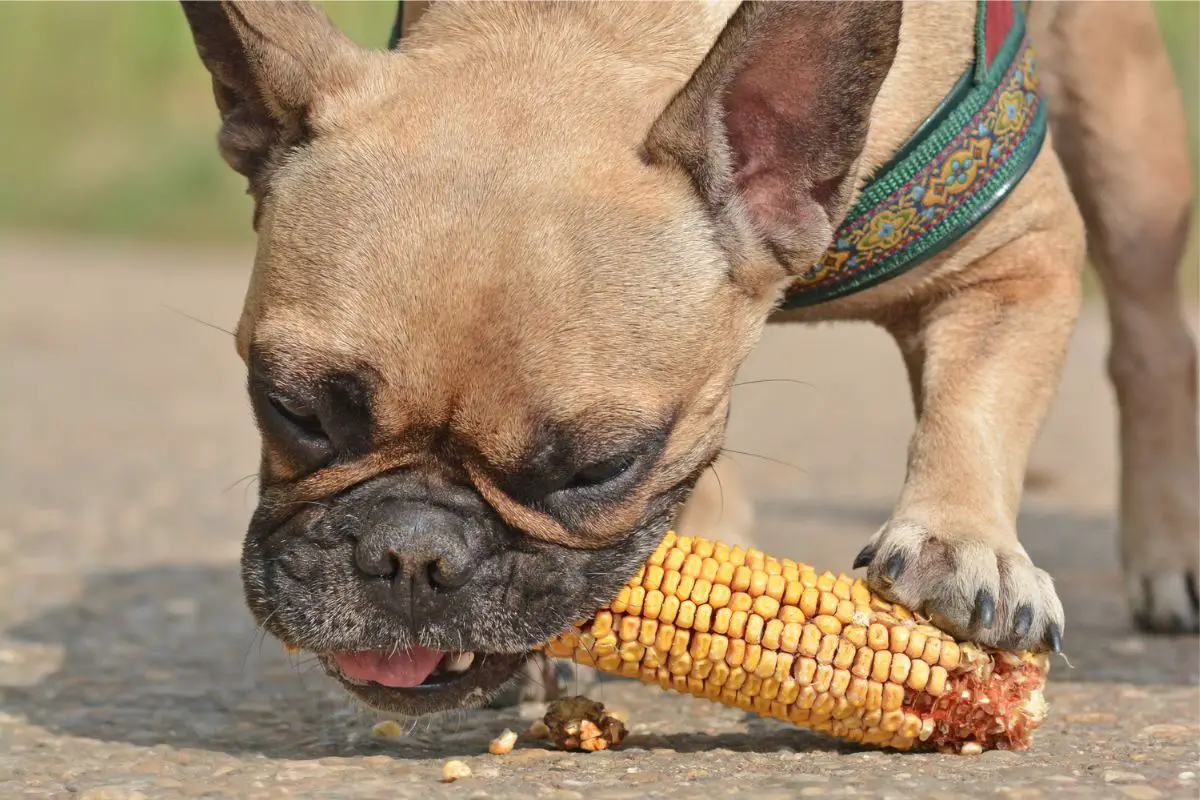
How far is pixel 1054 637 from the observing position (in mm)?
3473

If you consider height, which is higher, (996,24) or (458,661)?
→ (996,24)

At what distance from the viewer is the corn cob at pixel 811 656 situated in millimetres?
3359

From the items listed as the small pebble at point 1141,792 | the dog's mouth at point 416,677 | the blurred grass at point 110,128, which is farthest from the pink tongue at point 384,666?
the blurred grass at point 110,128

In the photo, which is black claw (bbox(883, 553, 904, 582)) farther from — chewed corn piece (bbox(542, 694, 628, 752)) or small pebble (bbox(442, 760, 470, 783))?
small pebble (bbox(442, 760, 470, 783))

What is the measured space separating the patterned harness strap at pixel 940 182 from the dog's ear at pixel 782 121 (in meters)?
0.22

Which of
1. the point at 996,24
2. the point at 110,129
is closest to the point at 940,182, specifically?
the point at 996,24

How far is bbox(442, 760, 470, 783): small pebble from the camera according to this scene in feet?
10.5

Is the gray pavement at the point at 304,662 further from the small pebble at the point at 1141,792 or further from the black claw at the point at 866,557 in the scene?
the black claw at the point at 866,557

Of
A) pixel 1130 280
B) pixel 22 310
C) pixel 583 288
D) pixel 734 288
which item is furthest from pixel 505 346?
pixel 22 310

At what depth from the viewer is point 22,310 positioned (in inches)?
512

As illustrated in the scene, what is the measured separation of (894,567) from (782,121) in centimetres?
97

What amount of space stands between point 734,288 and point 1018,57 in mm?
1102

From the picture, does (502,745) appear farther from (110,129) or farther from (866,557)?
(110,129)

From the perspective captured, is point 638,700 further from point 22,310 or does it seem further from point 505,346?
point 22,310
